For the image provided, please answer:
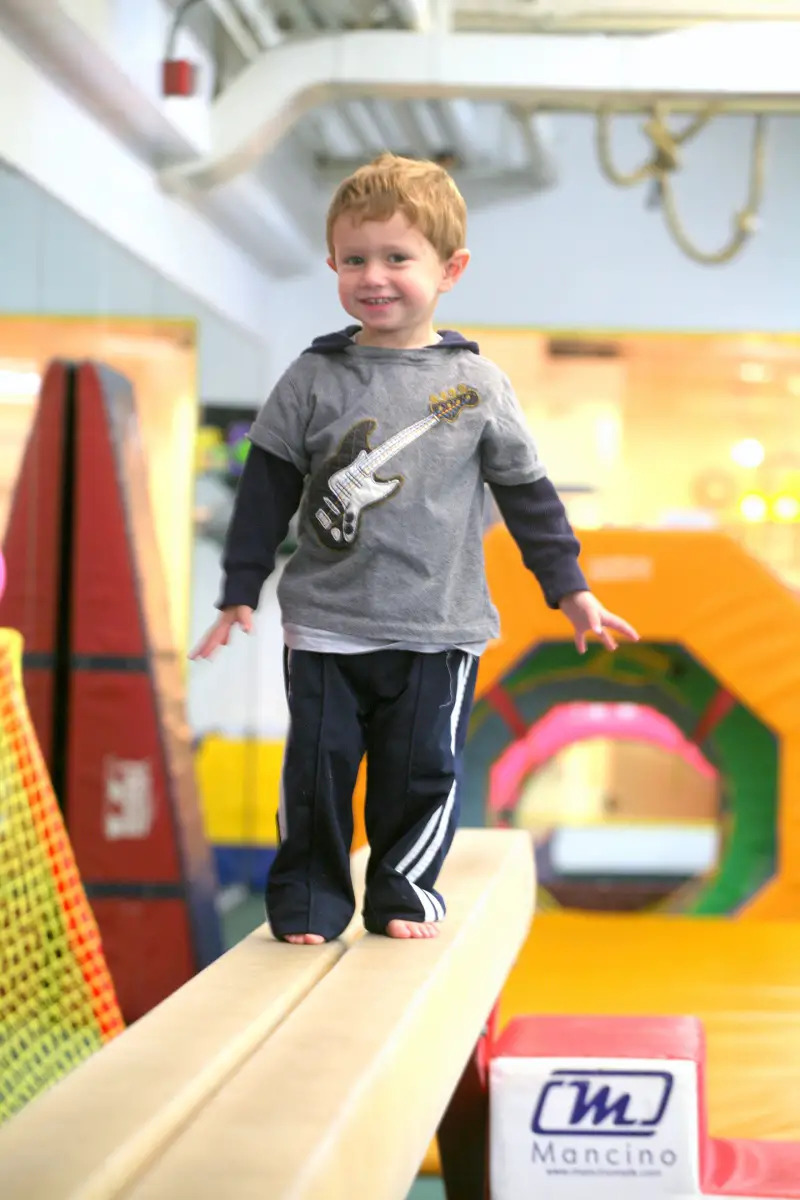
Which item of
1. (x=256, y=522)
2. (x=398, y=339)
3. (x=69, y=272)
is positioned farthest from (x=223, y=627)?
(x=69, y=272)

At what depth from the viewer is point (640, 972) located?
10.9 feet

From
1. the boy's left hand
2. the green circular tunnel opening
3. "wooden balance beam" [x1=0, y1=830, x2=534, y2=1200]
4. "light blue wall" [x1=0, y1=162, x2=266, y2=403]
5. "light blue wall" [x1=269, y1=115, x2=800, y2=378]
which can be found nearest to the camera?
"wooden balance beam" [x1=0, y1=830, x2=534, y2=1200]

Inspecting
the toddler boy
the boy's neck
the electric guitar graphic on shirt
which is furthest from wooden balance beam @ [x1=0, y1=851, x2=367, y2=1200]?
the boy's neck

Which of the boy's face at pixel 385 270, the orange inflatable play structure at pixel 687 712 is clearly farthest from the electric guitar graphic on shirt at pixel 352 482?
the orange inflatable play structure at pixel 687 712

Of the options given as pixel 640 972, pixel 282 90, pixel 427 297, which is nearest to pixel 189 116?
pixel 282 90

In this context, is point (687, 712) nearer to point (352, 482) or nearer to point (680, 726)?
point (680, 726)

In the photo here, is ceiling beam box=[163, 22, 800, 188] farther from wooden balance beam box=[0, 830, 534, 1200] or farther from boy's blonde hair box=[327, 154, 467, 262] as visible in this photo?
wooden balance beam box=[0, 830, 534, 1200]

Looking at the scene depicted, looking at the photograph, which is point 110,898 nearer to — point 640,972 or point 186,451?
point 640,972

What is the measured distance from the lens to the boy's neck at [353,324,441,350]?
1728 millimetres

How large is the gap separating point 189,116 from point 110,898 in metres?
2.17

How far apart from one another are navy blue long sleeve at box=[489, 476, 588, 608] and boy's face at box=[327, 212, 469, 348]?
22 centimetres

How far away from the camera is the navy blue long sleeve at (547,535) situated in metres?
1.77

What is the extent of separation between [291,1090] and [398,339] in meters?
0.86

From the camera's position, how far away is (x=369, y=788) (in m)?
1.74
